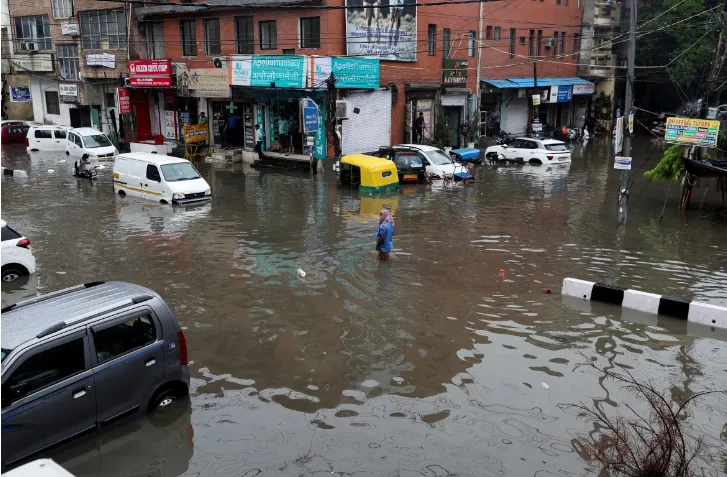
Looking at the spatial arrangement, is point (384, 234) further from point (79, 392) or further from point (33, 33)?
point (33, 33)

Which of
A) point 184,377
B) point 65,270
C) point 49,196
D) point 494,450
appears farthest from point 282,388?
point 49,196

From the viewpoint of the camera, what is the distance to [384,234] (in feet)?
47.5

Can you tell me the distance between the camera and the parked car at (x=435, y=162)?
26.1 metres

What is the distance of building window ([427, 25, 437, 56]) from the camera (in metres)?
34.0

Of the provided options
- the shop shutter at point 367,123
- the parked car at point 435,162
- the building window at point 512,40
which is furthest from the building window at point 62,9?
the building window at point 512,40

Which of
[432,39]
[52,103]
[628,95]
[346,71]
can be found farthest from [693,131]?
[52,103]

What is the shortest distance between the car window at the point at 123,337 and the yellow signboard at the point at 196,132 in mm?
26883

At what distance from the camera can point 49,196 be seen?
23.0 m

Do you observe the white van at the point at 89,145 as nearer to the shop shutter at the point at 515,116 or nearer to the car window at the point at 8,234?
the car window at the point at 8,234

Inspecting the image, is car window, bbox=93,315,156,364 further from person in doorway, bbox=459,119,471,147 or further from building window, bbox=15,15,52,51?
building window, bbox=15,15,52,51

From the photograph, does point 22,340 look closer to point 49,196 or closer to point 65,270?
point 65,270

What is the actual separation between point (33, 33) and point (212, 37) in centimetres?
1638

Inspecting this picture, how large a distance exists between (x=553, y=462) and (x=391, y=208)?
14.5 m

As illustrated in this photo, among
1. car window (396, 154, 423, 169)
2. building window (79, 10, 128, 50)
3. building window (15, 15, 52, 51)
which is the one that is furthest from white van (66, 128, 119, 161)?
car window (396, 154, 423, 169)
